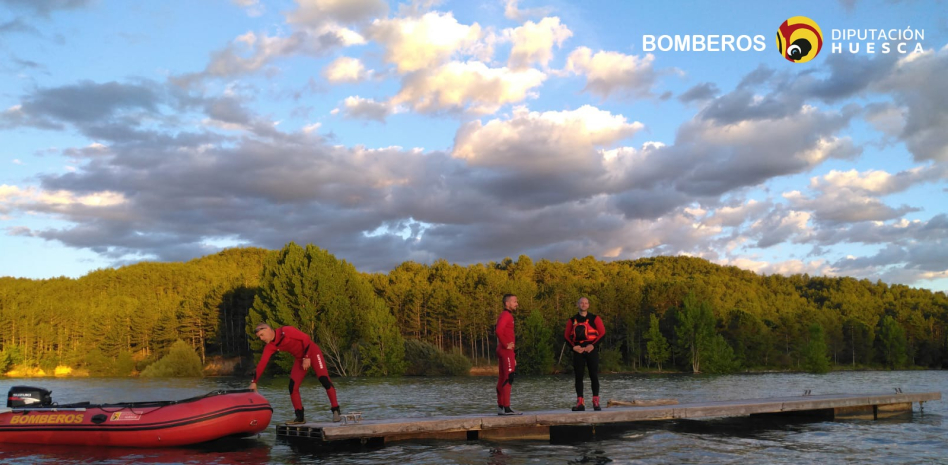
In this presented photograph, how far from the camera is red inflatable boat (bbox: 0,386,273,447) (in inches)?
585

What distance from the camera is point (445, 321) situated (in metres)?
98.2

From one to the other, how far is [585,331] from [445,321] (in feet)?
275

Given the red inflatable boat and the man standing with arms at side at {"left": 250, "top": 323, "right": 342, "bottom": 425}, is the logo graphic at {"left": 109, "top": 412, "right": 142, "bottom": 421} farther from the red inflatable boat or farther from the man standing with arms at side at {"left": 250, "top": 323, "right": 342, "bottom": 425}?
the man standing with arms at side at {"left": 250, "top": 323, "right": 342, "bottom": 425}

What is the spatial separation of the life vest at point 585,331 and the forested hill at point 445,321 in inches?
2348

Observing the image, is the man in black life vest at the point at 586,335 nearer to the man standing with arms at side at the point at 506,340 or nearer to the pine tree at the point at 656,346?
the man standing with arms at side at the point at 506,340

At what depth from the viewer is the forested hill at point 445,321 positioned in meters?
75.7

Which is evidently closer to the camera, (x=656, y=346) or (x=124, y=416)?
(x=124, y=416)

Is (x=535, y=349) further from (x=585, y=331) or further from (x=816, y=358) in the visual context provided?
(x=585, y=331)

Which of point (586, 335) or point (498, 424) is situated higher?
point (586, 335)

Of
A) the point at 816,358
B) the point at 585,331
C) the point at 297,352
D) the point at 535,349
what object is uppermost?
the point at 585,331

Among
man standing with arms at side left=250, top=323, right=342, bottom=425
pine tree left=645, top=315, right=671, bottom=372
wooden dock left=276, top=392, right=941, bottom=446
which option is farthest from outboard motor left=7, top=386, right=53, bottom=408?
pine tree left=645, top=315, right=671, bottom=372

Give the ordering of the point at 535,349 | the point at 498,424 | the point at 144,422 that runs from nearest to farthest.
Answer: the point at 144,422
the point at 498,424
the point at 535,349

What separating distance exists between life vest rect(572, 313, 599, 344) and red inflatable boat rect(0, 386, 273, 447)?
7149 millimetres

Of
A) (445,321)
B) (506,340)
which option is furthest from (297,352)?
(445,321)
